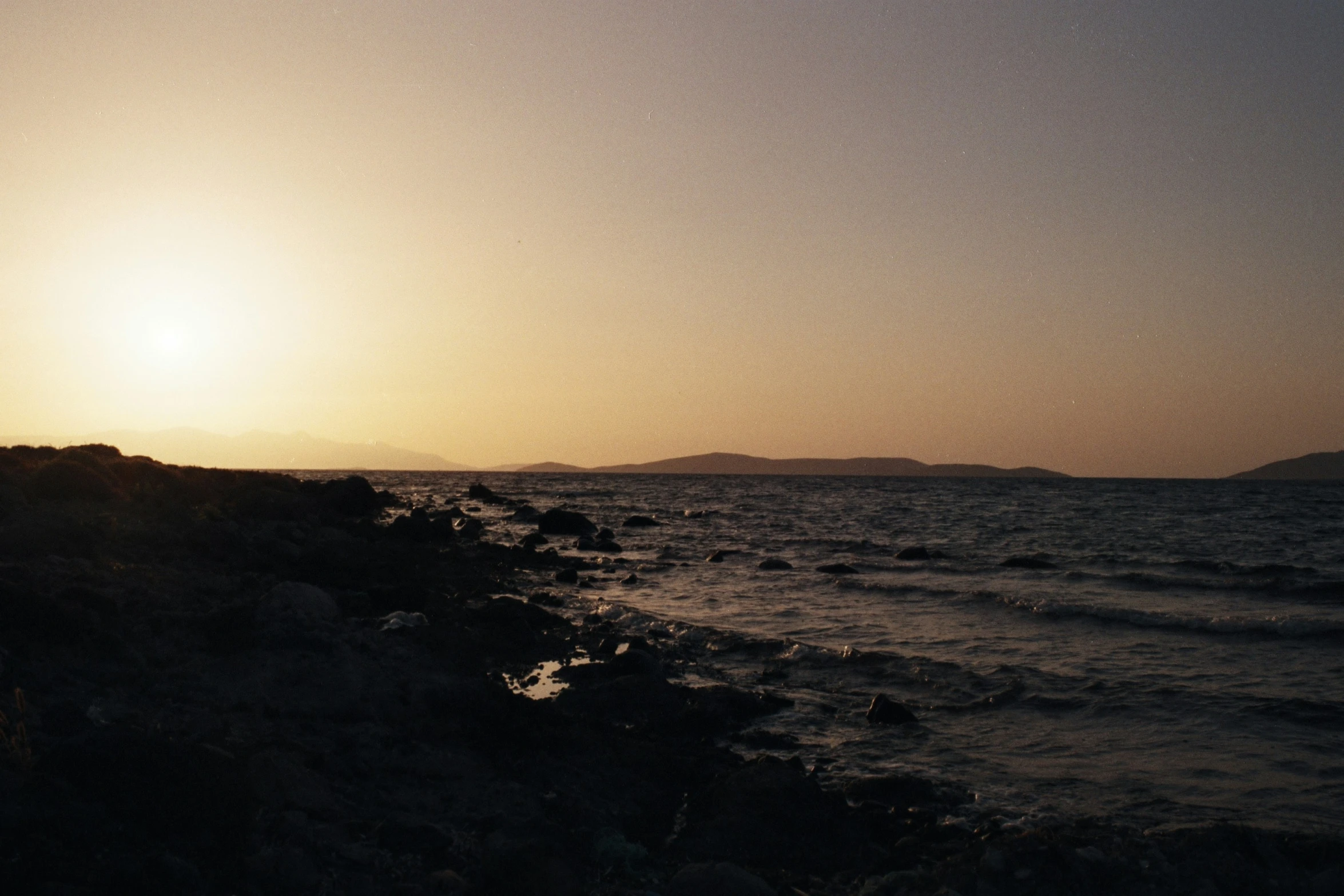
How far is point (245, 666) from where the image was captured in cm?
1005

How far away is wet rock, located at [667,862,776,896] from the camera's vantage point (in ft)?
21.2

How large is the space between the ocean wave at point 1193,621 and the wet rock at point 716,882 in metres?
16.0

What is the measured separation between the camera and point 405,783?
8.21 meters

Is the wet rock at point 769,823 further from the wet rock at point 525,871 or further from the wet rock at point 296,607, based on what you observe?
the wet rock at point 296,607

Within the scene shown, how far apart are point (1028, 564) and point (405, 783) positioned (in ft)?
88.5

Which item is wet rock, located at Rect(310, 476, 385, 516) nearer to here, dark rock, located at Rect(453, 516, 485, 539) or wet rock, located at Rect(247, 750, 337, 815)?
dark rock, located at Rect(453, 516, 485, 539)

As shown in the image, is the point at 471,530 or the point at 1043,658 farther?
the point at 471,530

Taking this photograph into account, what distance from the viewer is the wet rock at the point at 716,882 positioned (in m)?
6.45

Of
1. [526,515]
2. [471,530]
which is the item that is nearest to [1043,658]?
[471,530]

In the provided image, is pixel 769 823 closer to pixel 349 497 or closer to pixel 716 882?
pixel 716 882

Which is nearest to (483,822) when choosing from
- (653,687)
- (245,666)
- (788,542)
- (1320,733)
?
(245,666)

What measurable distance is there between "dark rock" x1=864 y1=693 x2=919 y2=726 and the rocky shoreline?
1.45m

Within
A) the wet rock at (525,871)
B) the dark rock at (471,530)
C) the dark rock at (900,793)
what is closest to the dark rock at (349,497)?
the dark rock at (471,530)

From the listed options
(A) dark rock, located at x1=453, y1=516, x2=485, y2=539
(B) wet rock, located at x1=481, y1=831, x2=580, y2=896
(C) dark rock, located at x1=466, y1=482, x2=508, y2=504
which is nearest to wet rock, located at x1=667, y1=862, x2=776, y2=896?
(B) wet rock, located at x1=481, y1=831, x2=580, y2=896
